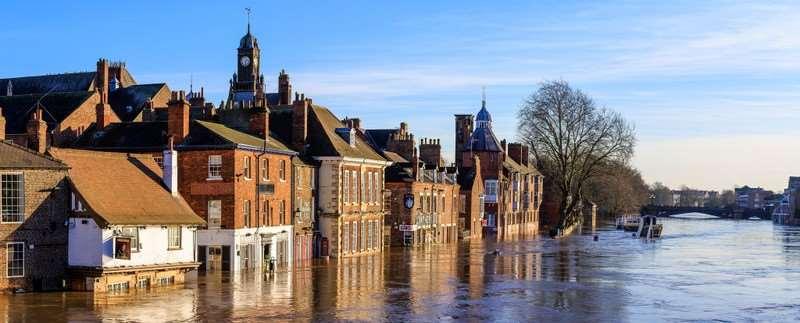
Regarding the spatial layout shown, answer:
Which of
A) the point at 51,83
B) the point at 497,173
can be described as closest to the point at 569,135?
the point at 497,173

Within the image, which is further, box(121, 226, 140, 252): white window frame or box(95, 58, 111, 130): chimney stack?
box(95, 58, 111, 130): chimney stack

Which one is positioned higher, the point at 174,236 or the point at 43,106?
the point at 43,106

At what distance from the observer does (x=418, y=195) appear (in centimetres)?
8600

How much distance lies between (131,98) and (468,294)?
5242 centimetres

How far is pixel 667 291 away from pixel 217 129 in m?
26.0

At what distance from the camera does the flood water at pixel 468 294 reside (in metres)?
38.0

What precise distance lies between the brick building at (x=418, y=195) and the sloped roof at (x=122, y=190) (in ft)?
106

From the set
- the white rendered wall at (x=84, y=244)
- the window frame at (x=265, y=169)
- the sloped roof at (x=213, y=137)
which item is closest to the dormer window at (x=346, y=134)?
the window frame at (x=265, y=169)

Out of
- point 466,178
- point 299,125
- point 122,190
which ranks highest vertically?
point 299,125

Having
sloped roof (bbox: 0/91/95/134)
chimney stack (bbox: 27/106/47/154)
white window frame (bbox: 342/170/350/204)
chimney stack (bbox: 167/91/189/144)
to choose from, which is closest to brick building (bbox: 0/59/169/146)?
sloped roof (bbox: 0/91/95/134)

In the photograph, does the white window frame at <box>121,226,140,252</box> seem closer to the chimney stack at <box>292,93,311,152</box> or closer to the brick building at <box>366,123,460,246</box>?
the chimney stack at <box>292,93,311,152</box>

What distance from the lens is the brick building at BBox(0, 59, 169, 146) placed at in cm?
7350

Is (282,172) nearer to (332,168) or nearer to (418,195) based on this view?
(332,168)

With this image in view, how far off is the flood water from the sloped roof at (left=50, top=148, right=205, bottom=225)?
11.4 feet
